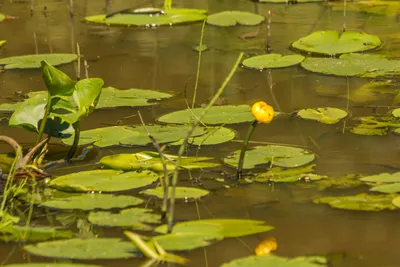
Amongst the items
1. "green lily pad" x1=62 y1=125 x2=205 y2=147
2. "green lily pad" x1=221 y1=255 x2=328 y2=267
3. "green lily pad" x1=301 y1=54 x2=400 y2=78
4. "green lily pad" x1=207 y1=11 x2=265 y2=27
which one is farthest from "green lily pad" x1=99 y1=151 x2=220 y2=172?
"green lily pad" x1=207 y1=11 x2=265 y2=27

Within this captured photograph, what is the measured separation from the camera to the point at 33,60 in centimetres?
380

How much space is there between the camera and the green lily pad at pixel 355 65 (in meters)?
3.35

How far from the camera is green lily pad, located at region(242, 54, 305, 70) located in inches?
138

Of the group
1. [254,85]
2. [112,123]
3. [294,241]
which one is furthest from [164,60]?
[294,241]

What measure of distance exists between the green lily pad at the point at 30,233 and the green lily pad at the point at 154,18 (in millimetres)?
2496

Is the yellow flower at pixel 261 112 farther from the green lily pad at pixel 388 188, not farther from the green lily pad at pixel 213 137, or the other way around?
the green lily pad at pixel 213 137

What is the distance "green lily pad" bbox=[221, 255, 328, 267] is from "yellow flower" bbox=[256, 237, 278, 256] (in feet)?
0.31

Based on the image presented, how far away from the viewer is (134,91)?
3223mm

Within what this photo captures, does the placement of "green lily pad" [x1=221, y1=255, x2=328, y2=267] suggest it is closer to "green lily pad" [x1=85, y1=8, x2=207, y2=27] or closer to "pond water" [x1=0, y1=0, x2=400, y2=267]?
"pond water" [x1=0, y1=0, x2=400, y2=267]

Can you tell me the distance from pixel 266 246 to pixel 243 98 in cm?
129

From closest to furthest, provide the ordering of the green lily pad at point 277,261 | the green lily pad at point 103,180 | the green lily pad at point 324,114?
the green lily pad at point 277,261, the green lily pad at point 103,180, the green lily pad at point 324,114

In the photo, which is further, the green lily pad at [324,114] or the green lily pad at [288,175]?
the green lily pad at [324,114]

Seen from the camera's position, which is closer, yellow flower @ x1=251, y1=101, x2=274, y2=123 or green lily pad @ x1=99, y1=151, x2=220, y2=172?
yellow flower @ x1=251, y1=101, x2=274, y2=123

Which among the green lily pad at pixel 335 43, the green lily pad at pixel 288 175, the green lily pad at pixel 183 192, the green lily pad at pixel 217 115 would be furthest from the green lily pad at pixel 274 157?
the green lily pad at pixel 335 43
